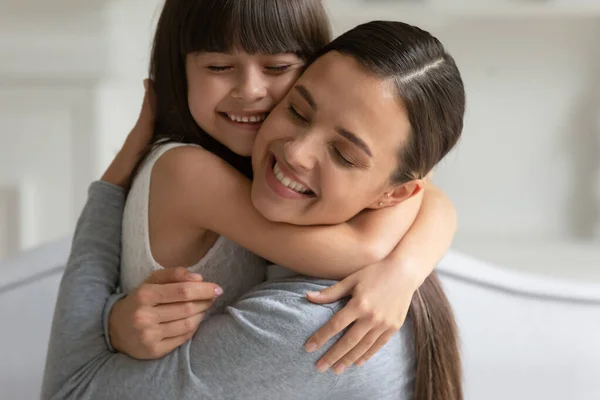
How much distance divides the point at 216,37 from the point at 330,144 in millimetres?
202

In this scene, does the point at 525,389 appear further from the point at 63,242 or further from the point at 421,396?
the point at 63,242

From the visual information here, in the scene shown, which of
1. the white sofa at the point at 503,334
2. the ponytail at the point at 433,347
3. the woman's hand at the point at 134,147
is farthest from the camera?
the white sofa at the point at 503,334

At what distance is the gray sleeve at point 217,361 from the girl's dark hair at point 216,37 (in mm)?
251

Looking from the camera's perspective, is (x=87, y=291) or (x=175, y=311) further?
(x=87, y=291)

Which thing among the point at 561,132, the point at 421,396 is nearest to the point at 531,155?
the point at 561,132

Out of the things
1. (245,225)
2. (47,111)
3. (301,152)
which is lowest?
(47,111)

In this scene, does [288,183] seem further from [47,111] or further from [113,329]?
[47,111]

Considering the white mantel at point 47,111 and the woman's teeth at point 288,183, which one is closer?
the woman's teeth at point 288,183

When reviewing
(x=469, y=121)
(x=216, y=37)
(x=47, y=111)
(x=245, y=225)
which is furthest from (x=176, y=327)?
(x=469, y=121)

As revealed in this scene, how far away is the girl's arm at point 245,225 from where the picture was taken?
2.95 feet

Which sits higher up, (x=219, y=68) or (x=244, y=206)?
(x=219, y=68)

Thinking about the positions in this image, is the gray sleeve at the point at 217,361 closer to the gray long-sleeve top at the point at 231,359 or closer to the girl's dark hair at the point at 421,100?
the gray long-sleeve top at the point at 231,359

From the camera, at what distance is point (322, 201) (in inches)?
35.4

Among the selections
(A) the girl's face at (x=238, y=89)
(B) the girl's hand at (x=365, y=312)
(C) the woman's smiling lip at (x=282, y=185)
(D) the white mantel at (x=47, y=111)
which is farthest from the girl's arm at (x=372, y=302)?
(D) the white mantel at (x=47, y=111)
